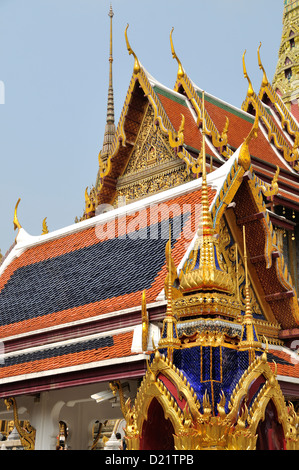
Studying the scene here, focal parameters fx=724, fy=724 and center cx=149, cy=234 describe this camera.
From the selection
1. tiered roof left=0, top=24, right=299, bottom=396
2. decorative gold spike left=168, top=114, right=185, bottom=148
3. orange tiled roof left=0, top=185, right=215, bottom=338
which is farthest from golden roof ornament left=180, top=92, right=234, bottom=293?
decorative gold spike left=168, top=114, right=185, bottom=148

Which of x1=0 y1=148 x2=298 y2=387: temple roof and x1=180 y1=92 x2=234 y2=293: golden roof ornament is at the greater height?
x1=0 y1=148 x2=298 y2=387: temple roof

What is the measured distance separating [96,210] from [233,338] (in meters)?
9.25

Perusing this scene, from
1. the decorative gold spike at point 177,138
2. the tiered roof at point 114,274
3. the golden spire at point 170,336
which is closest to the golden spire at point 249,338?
the golden spire at point 170,336

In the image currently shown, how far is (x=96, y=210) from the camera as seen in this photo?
45.8 feet

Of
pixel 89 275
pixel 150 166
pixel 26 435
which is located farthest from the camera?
pixel 150 166

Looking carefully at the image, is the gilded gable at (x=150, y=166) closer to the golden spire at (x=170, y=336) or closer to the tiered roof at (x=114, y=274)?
the tiered roof at (x=114, y=274)

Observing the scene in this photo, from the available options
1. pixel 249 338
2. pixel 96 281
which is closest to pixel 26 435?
pixel 96 281

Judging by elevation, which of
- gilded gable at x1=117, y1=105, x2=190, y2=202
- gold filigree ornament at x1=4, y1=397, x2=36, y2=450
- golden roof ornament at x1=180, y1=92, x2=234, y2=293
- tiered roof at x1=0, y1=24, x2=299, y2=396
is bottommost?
gold filigree ornament at x1=4, y1=397, x2=36, y2=450

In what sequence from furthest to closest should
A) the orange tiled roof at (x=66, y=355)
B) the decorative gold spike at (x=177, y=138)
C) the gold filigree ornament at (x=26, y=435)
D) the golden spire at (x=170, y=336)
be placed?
the decorative gold spike at (x=177, y=138) → the gold filigree ornament at (x=26, y=435) → the orange tiled roof at (x=66, y=355) → the golden spire at (x=170, y=336)

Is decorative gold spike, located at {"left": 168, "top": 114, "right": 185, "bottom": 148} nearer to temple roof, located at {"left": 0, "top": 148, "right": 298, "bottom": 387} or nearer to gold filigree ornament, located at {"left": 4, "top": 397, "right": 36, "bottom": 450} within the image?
temple roof, located at {"left": 0, "top": 148, "right": 298, "bottom": 387}

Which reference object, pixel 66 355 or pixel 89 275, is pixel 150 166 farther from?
pixel 66 355

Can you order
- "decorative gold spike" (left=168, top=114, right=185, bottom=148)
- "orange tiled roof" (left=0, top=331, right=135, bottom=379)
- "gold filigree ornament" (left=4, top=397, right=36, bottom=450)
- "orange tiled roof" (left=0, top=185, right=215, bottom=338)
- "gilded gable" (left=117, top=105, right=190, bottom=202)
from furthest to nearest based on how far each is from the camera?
"gilded gable" (left=117, top=105, right=190, bottom=202) → "decorative gold spike" (left=168, top=114, right=185, bottom=148) → "orange tiled roof" (left=0, top=185, right=215, bottom=338) → "gold filigree ornament" (left=4, top=397, right=36, bottom=450) → "orange tiled roof" (left=0, top=331, right=135, bottom=379)

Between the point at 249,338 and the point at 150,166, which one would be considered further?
the point at 150,166
